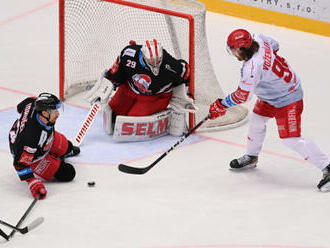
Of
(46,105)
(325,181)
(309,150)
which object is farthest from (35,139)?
(325,181)

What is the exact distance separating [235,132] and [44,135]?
1937mm

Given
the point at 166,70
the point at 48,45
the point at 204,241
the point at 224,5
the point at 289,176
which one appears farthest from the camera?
the point at 224,5

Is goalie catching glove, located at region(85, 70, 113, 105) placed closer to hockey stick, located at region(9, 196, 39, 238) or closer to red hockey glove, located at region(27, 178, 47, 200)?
red hockey glove, located at region(27, 178, 47, 200)

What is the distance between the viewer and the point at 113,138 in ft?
22.2

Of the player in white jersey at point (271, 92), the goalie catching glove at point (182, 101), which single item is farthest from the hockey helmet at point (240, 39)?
the goalie catching glove at point (182, 101)

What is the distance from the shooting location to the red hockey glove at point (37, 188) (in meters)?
5.62

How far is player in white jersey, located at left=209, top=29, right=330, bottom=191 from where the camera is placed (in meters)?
5.54

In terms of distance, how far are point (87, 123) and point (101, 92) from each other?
0.94 feet

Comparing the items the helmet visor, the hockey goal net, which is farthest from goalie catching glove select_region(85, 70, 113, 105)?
the hockey goal net

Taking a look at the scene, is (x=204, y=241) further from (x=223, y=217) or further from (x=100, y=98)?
(x=100, y=98)

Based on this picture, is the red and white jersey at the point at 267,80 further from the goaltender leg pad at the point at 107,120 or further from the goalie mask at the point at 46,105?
the goaltender leg pad at the point at 107,120

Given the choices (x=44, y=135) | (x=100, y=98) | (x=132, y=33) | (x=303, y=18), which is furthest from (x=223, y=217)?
(x=303, y=18)

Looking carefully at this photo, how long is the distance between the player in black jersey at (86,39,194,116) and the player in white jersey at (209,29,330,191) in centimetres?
82

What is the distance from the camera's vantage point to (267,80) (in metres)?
5.65
